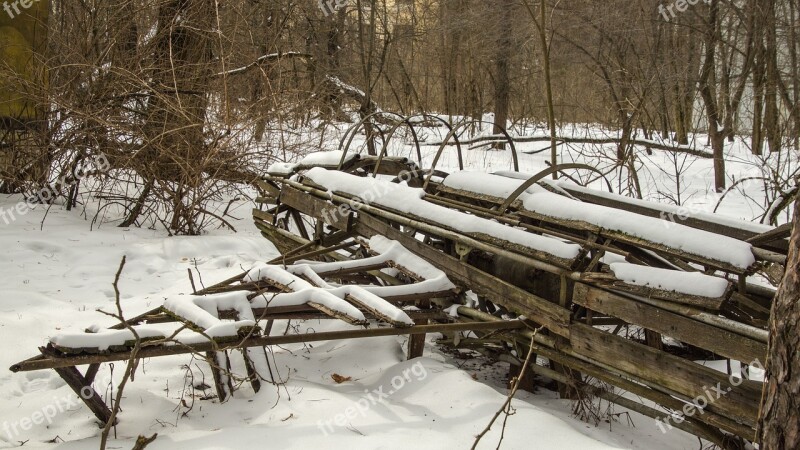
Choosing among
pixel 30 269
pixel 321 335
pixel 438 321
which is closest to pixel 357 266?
pixel 438 321

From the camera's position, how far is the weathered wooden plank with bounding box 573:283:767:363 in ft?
9.06

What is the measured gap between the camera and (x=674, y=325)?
3.03 metres

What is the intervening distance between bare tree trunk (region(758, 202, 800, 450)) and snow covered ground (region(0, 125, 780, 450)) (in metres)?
1.27

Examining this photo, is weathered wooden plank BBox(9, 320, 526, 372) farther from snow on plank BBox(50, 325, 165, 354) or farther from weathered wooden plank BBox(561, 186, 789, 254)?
weathered wooden plank BBox(561, 186, 789, 254)

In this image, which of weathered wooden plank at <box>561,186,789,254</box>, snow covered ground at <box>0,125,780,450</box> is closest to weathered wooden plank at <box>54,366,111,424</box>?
snow covered ground at <box>0,125,780,450</box>

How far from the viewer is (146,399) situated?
12.0ft

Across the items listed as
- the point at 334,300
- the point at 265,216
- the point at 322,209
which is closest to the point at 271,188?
the point at 265,216

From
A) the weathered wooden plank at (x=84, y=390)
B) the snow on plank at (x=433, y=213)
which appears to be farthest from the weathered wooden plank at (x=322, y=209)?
the weathered wooden plank at (x=84, y=390)

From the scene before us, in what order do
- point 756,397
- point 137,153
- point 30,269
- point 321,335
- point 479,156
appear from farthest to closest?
point 479,156 < point 137,153 < point 30,269 < point 321,335 < point 756,397

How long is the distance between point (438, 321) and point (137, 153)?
453 centimetres

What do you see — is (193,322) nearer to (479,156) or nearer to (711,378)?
(711,378)

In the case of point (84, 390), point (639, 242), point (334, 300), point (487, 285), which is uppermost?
point (639, 242)

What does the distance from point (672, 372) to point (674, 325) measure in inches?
10.3

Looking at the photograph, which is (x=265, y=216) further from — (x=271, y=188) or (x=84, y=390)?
(x=84, y=390)
